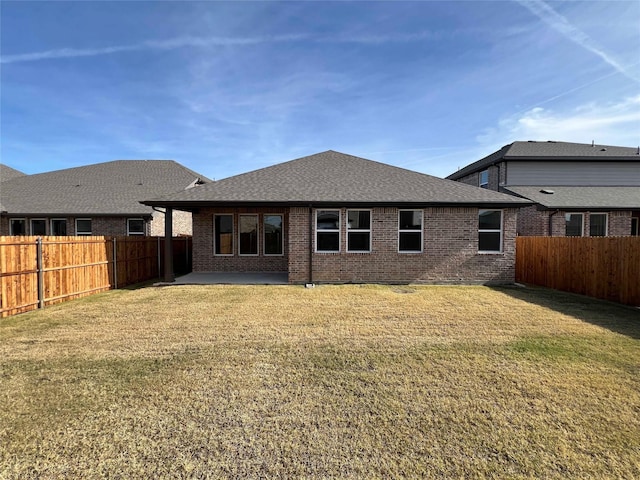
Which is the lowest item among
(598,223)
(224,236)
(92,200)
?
(224,236)

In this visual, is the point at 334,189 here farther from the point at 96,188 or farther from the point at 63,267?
the point at 96,188

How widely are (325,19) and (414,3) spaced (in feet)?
9.83

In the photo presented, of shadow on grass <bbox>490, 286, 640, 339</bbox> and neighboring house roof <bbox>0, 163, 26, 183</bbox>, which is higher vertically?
neighboring house roof <bbox>0, 163, 26, 183</bbox>

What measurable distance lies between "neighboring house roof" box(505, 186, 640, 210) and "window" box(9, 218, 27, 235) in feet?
85.9

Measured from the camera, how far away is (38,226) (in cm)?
1705

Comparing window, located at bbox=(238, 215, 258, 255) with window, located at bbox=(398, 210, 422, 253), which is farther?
window, located at bbox=(238, 215, 258, 255)

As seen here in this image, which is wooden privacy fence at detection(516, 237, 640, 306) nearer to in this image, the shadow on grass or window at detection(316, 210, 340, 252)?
the shadow on grass

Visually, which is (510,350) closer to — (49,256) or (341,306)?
(341,306)

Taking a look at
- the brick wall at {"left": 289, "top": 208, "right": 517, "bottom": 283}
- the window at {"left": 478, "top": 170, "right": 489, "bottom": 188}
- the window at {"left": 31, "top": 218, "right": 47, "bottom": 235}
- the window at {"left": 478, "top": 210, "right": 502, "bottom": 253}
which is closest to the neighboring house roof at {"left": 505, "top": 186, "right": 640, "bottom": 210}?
the window at {"left": 478, "top": 170, "right": 489, "bottom": 188}

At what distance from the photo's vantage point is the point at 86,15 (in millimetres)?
10375

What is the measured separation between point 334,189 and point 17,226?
17399 mm

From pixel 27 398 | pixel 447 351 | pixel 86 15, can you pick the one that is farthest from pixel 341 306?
pixel 86 15

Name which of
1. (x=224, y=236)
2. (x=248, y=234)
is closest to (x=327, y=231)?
(x=248, y=234)

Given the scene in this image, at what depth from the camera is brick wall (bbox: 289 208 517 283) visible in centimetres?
1178
